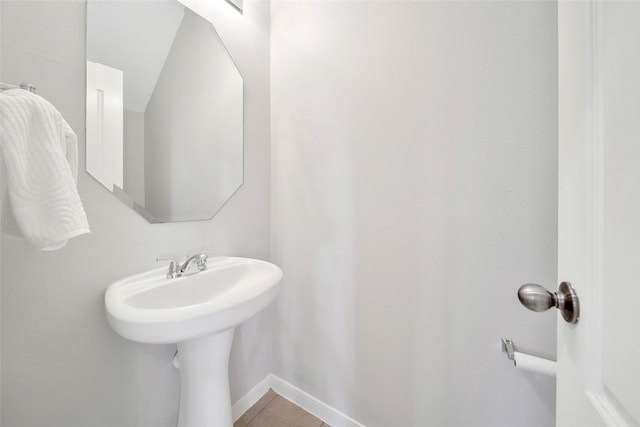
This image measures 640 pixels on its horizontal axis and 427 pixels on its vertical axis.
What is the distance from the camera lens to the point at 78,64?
697 mm

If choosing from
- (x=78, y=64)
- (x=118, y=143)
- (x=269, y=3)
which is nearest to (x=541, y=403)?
(x=118, y=143)

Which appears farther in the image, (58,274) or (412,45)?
(412,45)

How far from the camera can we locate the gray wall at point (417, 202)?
2.33 feet

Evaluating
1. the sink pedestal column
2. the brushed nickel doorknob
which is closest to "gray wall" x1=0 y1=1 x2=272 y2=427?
the sink pedestal column

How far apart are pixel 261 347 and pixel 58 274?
936mm

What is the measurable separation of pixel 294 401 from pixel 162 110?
1528 millimetres

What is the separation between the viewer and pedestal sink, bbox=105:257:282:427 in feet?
1.90

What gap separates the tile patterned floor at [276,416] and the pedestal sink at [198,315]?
380 mm

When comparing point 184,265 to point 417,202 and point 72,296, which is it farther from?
point 417,202

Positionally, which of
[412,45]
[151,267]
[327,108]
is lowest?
[151,267]
